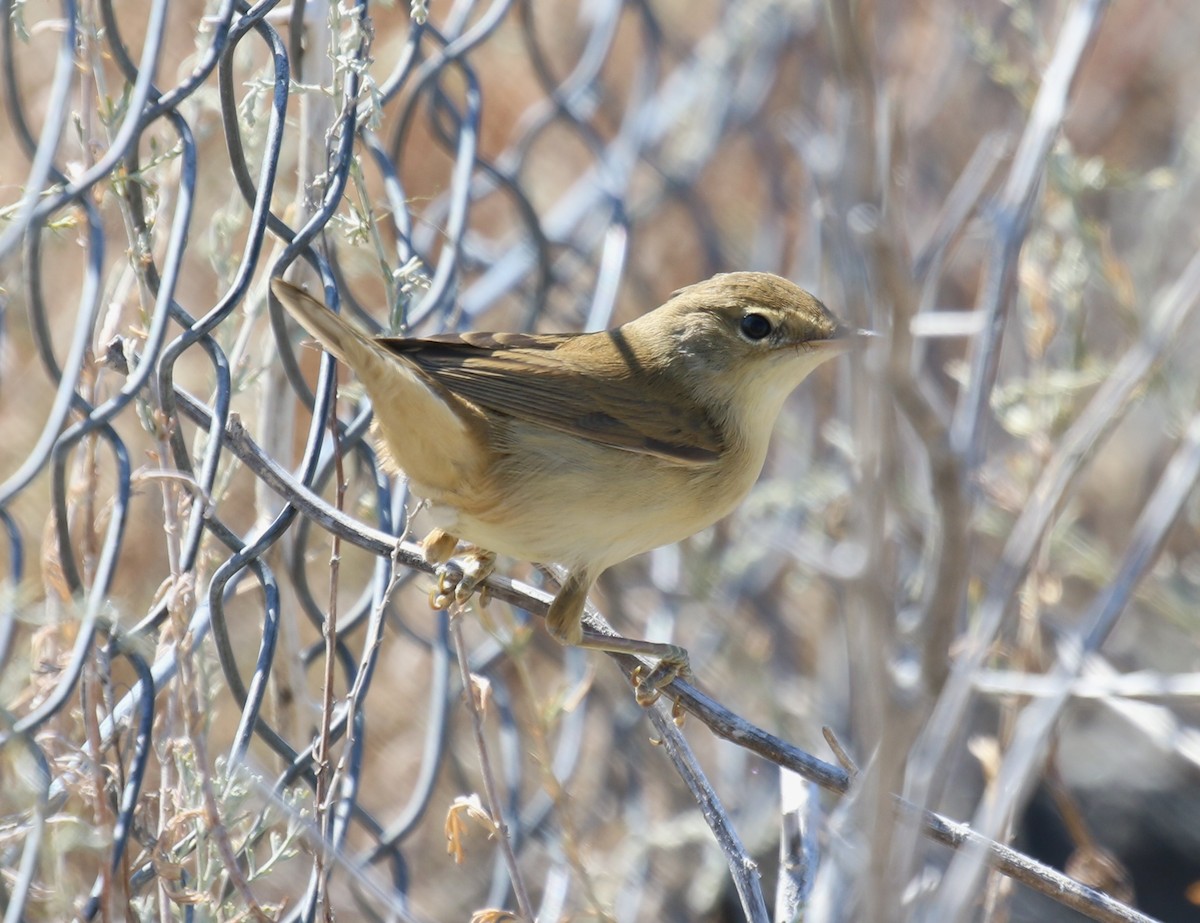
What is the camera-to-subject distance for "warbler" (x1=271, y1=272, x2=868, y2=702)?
7.18 ft

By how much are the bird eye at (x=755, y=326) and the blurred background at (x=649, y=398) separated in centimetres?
37

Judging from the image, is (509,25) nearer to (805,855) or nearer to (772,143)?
(772,143)

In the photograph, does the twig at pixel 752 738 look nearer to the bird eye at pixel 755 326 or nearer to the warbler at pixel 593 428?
the warbler at pixel 593 428

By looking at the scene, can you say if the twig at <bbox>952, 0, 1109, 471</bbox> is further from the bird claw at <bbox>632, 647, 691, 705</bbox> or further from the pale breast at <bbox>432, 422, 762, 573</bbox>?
the pale breast at <bbox>432, 422, 762, 573</bbox>

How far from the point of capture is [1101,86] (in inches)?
226

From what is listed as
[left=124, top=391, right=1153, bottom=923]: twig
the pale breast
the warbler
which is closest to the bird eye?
the warbler

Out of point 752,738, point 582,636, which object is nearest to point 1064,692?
point 752,738

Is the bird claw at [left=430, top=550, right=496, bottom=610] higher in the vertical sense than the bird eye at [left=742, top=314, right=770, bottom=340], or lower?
lower

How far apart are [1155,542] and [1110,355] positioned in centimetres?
426

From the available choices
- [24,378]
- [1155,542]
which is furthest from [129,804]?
[24,378]

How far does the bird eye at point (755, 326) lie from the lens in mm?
2586

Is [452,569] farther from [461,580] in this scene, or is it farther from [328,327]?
[328,327]

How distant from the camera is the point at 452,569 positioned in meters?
2.27

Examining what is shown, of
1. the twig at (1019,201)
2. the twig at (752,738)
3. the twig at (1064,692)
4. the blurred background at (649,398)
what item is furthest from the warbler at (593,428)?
the twig at (1064,692)
